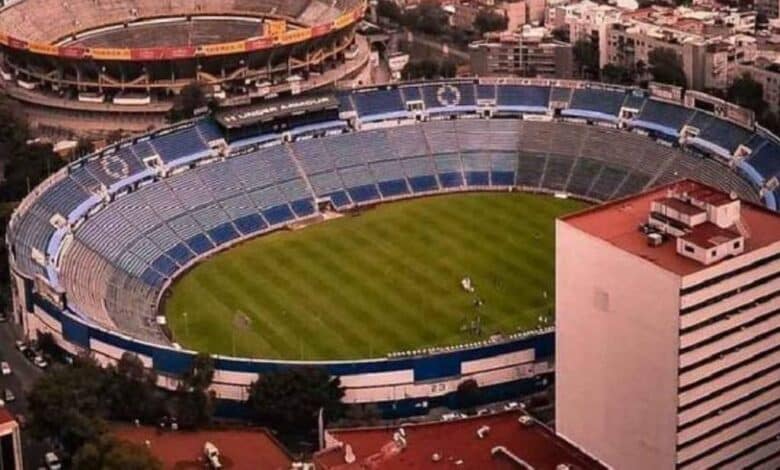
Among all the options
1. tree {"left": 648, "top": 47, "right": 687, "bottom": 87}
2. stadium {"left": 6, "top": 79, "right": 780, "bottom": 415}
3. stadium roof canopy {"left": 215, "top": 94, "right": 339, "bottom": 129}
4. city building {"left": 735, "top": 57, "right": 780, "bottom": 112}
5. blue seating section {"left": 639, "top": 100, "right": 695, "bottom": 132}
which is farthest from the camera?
tree {"left": 648, "top": 47, "right": 687, "bottom": 87}

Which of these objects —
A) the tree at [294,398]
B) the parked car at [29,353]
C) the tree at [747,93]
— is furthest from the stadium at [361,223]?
the tree at [747,93]

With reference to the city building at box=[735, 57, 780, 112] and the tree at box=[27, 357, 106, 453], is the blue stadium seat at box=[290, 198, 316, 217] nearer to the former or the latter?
the tree at box=[27, 357, 106, 453]

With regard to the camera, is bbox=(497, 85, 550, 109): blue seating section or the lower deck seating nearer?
the lower deck seating

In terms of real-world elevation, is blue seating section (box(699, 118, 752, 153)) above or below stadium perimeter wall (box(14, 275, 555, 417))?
above

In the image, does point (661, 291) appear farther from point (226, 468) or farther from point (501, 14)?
point (501, 14)

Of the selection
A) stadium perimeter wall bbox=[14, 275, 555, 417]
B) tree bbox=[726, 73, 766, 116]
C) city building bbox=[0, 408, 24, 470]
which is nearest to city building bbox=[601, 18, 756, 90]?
tree bbox=[726, 73, 766, 116]

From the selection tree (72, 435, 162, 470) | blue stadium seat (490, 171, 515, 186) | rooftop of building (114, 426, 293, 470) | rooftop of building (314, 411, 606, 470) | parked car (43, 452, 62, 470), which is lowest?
blue stadium seat (490, 171, 515, 186)

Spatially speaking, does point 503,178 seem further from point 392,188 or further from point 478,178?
point 392,188
